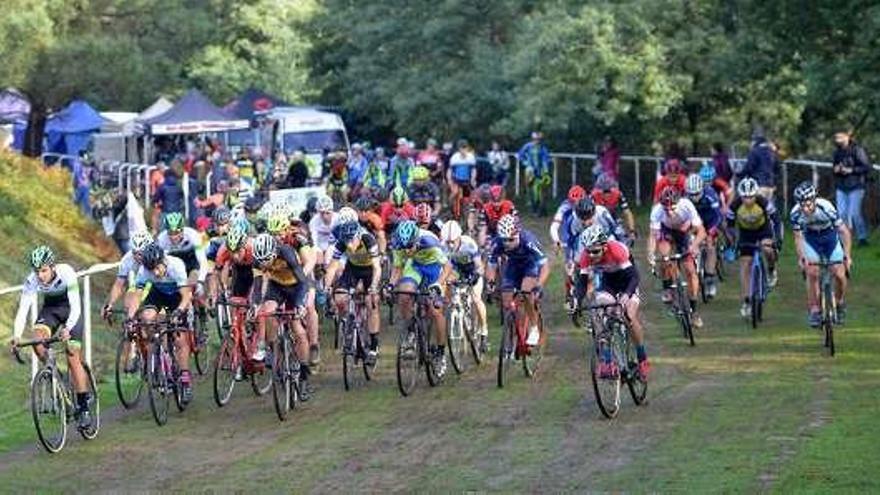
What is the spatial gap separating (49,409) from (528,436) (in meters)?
4.33

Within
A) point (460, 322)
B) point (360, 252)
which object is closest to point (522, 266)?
point (460, 322)

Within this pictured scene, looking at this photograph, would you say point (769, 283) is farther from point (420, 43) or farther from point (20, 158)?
point (420, 43)

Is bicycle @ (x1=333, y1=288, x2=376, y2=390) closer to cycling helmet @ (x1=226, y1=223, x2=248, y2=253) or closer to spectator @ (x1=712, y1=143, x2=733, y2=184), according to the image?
cycling helmet @ (x1=226, y1=223, x2=248, y2=253)

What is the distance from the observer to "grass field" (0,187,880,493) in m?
15.8

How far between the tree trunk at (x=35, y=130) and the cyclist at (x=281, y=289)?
40332 millimetres

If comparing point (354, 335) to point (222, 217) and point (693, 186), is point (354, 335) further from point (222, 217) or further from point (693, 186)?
point (693, 186)

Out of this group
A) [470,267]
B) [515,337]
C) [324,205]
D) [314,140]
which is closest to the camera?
[515,337]

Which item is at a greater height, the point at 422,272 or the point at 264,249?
the point at 264,249

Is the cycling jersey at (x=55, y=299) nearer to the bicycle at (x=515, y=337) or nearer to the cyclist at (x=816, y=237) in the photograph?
the bicycle at (x=515, y=337)

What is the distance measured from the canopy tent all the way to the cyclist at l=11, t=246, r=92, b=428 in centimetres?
2752

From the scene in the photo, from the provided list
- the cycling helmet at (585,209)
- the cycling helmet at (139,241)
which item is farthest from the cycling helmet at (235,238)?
the cycling helmet at (585,209)

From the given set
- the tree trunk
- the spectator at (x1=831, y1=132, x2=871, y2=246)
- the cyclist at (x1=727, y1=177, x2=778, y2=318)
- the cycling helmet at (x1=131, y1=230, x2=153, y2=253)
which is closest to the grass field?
the cyclist at (x1=727, y1=177, x2=778, y2=318)

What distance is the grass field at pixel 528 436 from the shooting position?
15.8 metres

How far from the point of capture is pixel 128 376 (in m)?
21.7
